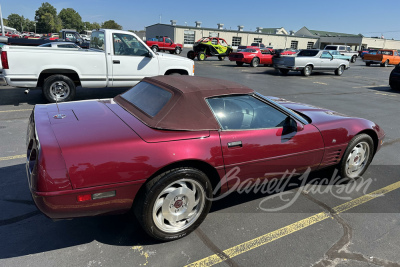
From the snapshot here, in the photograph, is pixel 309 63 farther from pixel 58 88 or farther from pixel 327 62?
pixel 58 88

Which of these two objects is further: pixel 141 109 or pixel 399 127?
pixel 399 127

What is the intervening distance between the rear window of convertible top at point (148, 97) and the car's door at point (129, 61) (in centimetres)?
451

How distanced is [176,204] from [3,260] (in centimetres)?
144

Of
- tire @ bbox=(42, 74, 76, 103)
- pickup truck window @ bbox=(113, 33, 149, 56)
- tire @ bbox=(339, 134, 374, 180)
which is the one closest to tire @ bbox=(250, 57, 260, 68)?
pickup truck window @ bbox=(113, 33, 149, 56)

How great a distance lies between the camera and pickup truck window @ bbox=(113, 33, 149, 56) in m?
7.58

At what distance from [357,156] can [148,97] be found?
291 cm

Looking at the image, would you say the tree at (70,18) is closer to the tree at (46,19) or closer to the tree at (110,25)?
the tree at (46,19)

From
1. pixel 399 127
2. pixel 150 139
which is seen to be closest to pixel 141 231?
pixel 150 139

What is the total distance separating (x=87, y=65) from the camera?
23.7ft

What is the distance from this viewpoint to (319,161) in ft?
11.1

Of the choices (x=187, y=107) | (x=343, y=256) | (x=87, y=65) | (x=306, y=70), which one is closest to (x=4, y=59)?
(x=87, y=65)

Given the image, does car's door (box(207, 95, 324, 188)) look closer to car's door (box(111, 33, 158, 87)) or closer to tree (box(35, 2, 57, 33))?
car's door (box(111, 33, 158, 87))

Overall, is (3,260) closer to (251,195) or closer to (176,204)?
(176,204)

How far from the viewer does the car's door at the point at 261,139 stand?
2.73 m
